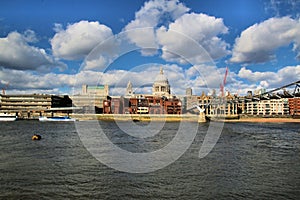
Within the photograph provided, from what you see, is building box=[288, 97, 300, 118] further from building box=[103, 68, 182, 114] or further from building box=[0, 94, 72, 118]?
building box=[0, 94, 72, 118]

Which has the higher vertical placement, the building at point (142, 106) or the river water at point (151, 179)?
the building at point (142, 106)

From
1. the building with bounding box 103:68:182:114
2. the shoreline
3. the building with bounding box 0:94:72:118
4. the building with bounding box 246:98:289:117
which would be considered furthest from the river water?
the building with bounding box 246:98:289:117

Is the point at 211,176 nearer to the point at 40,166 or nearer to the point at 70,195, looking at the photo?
the point at 70,195

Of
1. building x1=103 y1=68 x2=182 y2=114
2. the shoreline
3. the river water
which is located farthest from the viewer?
building x1=103 y1=68 x2=182 y2=114

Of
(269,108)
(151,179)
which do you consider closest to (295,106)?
(269,108)

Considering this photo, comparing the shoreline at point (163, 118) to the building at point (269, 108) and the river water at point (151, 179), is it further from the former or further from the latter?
the river water at point (151, 179)

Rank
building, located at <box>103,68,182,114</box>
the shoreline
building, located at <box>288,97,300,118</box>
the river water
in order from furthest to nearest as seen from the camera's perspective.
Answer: building, located at <box>288,97,300,118</box> < building, located at <box>103,68,182,114</box> < the shoreline < the river water

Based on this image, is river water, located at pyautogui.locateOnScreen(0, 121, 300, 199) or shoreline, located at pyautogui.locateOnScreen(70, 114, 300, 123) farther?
shoreline, located at pyautogui.locateOnScreen(70, 114, 300, 123)

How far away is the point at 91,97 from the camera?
17612 centimetres

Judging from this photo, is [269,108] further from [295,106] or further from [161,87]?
[161,87]

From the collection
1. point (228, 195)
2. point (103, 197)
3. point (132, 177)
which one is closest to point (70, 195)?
point (103, 197)

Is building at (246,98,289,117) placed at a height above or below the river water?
above

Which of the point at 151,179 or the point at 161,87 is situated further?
the point at 161,87

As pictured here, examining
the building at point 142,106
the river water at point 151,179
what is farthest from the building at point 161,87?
the river water at point 151,179
